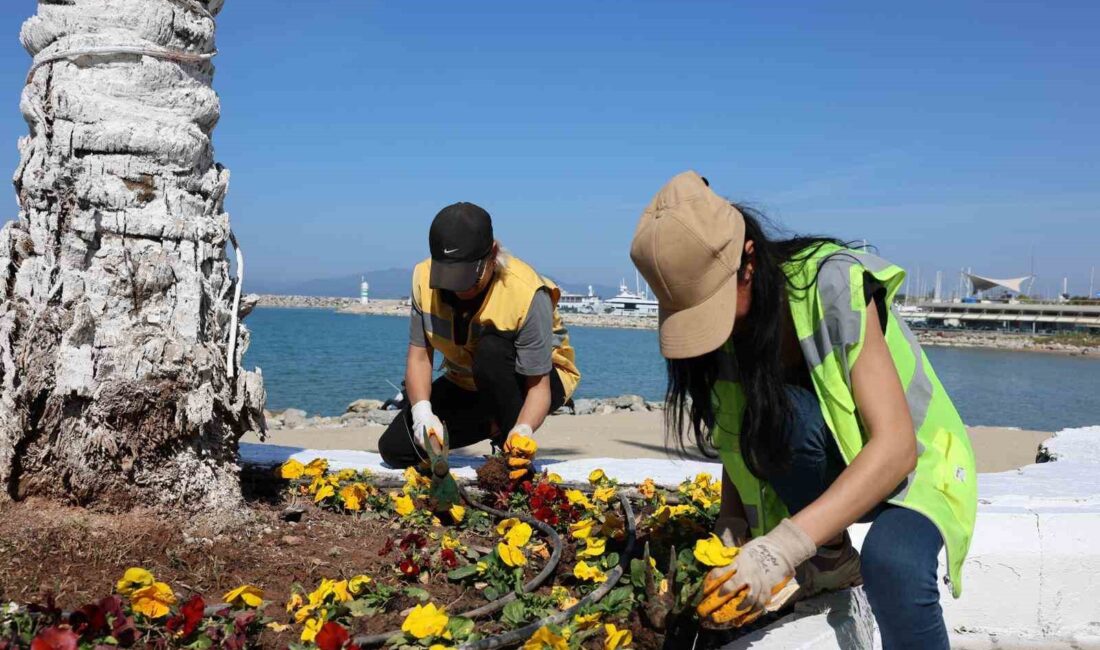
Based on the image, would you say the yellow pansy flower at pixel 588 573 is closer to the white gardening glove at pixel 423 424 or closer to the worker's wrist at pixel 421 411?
the white gardening glove at pixel 423 424

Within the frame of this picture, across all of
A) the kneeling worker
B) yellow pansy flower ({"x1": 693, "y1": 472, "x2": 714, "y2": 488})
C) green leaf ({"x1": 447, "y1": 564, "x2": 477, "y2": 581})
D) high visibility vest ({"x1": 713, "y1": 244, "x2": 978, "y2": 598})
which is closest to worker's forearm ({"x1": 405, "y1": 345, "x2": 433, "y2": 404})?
the kneeling worker

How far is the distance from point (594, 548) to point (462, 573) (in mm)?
384

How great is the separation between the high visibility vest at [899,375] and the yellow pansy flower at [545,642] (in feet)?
2.46

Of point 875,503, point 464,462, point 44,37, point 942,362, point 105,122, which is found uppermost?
point 44,37

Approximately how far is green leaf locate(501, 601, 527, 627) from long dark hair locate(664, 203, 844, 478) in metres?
0.57

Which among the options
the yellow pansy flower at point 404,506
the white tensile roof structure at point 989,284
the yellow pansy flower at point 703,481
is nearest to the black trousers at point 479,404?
the yellow pansy flower at point 404,506

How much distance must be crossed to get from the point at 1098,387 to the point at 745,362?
22.6 metres

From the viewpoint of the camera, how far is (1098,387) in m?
20.4

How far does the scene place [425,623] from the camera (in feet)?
5.58

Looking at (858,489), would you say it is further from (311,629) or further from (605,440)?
(605,440)

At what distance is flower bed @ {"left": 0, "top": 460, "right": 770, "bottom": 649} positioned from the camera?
5.88ft

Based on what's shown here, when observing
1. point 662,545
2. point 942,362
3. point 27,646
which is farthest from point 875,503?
point 942,362

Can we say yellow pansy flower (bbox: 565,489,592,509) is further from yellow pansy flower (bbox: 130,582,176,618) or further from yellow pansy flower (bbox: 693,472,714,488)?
yellow pansy flower (bbox: 130,582,176,618)

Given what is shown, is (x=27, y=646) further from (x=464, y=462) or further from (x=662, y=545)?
(x=464, y=462)
